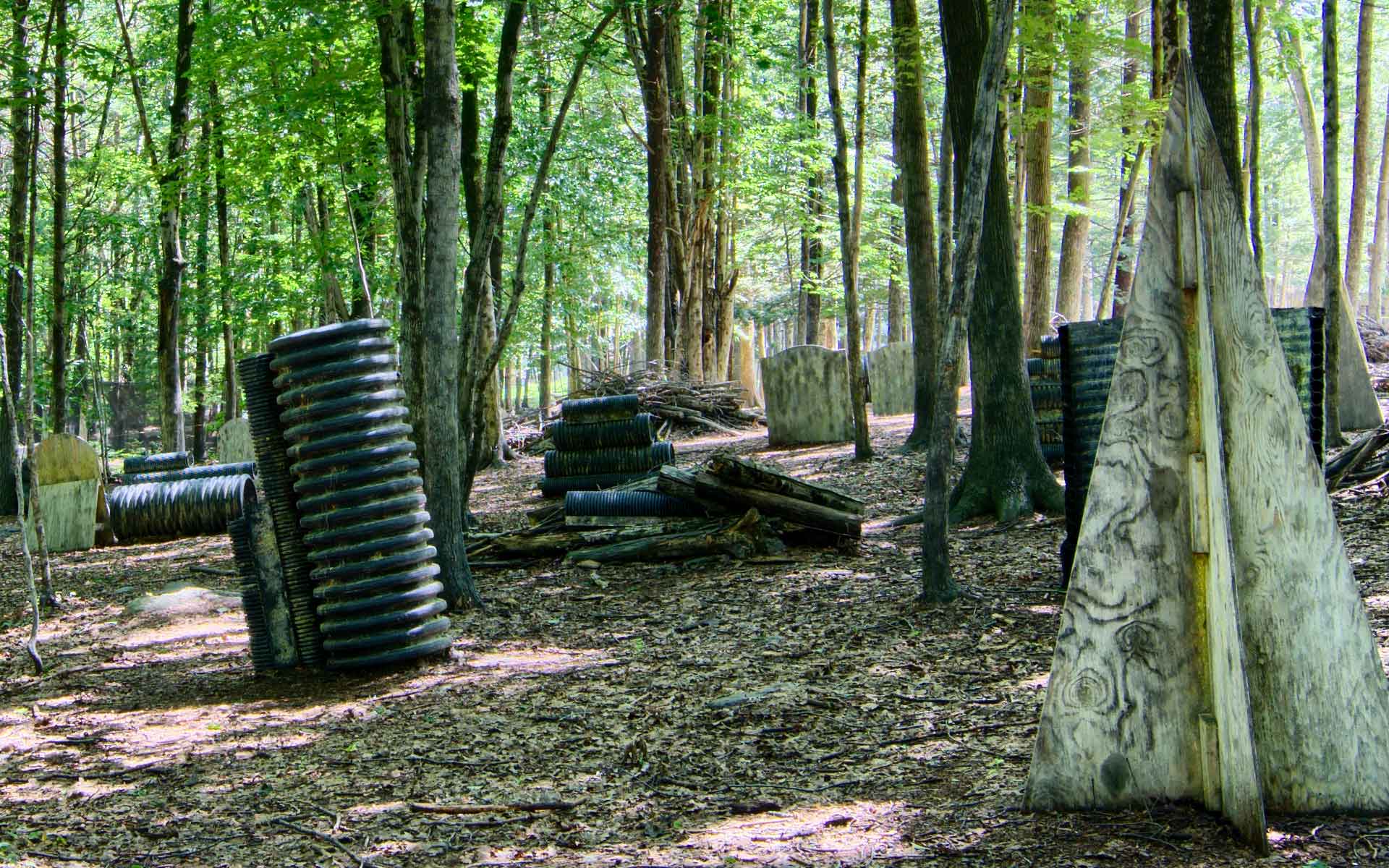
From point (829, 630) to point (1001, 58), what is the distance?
3289 mm

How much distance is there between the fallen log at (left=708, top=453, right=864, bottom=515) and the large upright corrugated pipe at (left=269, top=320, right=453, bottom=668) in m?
3.53

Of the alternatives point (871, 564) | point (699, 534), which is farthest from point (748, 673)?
point (699, 534)

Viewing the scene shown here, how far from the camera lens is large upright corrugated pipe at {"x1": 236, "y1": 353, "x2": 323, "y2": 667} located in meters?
5.91

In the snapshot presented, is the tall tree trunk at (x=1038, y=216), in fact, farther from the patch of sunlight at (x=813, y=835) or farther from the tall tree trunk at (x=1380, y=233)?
the tall tree trunk at (x=1380, y=233)

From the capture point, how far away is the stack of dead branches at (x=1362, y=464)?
867 cm

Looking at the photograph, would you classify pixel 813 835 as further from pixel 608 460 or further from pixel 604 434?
pixel 604 434

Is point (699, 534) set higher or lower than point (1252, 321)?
lower

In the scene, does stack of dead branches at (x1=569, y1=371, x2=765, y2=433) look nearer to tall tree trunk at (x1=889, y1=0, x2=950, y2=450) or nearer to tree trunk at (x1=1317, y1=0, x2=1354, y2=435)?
tall tree trunk at (x1=889, y1=0, x2=950, y2=450)

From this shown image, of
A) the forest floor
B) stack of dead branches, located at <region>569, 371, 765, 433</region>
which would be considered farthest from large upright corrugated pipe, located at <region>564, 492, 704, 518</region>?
stack of dead branches, located at <region>569, 371, 765, 433</region>

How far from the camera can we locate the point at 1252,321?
10.4 feet

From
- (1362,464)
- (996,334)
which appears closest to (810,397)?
(996,334)

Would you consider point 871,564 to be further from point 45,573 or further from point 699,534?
point 45,573

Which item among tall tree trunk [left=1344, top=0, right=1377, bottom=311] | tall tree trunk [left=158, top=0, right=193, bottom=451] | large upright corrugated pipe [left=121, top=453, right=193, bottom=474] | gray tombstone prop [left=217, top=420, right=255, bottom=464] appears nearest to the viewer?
large upright corrugated pipe [left=121, top=453, right=193, bottom=474]

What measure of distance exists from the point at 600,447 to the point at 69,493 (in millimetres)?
6055
